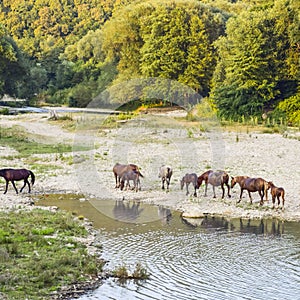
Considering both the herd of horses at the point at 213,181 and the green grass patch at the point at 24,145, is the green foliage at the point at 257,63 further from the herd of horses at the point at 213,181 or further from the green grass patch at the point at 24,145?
the herd of horses at the point at 213,181

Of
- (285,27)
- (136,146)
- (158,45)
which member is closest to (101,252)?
(136,146)

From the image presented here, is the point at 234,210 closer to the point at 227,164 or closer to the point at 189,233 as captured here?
the point at 189,233

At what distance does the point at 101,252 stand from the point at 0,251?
2.90 metres

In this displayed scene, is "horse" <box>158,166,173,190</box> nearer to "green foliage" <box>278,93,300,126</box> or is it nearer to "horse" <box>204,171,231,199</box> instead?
"horse" <box>204,171,231,199</box>

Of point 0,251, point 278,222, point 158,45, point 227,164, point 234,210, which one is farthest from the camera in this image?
point 158,45

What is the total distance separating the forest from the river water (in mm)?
33992

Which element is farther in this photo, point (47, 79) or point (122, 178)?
point (47, 79)

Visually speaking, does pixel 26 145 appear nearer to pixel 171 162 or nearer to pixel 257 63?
pixel 171 162

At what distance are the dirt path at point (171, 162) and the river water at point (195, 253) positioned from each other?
57.9 inches

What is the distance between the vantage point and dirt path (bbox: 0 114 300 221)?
944 inches

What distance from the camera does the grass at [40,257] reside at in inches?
536

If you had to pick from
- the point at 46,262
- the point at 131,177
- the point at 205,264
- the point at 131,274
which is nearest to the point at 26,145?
the point at 131,177

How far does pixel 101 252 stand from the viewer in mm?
17328

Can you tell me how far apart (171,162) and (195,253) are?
16.1 metres
